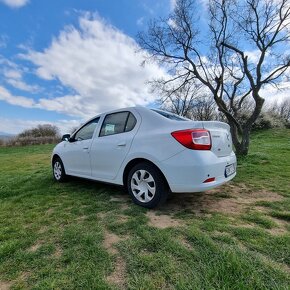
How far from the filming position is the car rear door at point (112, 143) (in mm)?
3783

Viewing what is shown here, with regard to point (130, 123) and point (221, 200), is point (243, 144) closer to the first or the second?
point (221, 200)

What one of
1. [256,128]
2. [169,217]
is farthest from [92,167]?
[256,128]

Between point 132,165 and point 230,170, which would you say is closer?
point 230,170

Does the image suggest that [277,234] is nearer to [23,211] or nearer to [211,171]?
[211,171]

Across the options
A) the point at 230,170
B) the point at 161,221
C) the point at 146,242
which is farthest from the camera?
the point at 230,170

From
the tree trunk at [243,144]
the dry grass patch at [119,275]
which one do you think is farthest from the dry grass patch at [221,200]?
the tree trunk at [243,144]

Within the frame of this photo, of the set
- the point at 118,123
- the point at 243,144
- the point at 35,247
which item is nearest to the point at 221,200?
the point at 118,123

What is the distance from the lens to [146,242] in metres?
2.42

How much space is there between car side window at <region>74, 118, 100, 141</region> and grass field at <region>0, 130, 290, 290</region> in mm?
1217

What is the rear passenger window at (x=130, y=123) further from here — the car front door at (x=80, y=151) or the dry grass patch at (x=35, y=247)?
the dry grass patch at (x=35, y=247)

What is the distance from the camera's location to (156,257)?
213 cm

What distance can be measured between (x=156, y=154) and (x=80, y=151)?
2.05 meters

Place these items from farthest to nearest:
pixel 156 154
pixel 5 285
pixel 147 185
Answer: pixel 147 185, pixel 156 154, pixel 5 285

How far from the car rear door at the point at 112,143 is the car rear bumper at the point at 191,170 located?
0.85 metres
